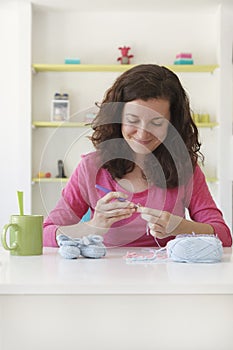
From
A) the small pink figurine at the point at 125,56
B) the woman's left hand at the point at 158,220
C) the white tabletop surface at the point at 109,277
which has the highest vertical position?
the small pink figurine at the point at 125,56

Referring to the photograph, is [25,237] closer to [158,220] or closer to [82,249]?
[82,249]

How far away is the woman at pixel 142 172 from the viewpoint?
1.72 meters

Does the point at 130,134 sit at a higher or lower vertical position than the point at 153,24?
lower

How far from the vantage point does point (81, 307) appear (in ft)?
→ 3.79

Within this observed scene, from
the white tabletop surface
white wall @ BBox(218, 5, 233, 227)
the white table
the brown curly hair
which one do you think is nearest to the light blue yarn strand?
the white tabletop surface

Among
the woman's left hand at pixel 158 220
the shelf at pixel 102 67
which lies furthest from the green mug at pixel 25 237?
the shelf at pixel 102 67

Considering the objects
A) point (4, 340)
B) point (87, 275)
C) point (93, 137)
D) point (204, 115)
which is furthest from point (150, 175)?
point (204, 115)

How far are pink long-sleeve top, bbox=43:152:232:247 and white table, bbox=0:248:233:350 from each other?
63 centimetres

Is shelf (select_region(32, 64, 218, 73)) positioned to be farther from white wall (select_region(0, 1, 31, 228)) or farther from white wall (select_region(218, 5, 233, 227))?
white wall (select_region(0, 1, 31, 228))

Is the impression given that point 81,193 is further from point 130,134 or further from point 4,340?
point 4,340

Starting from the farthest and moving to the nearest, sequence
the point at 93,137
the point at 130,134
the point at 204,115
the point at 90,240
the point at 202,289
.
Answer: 1. the point at 204,115
2. the point at 93,137
3. the point at 130,134
4. the point at 90,240
5. the point at 202,289

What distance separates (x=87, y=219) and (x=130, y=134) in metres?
0.32

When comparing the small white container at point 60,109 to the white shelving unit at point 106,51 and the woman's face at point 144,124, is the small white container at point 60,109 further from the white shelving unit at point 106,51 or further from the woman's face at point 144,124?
the woman's face at point 144,124

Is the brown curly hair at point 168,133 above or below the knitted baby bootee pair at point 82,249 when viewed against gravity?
above
